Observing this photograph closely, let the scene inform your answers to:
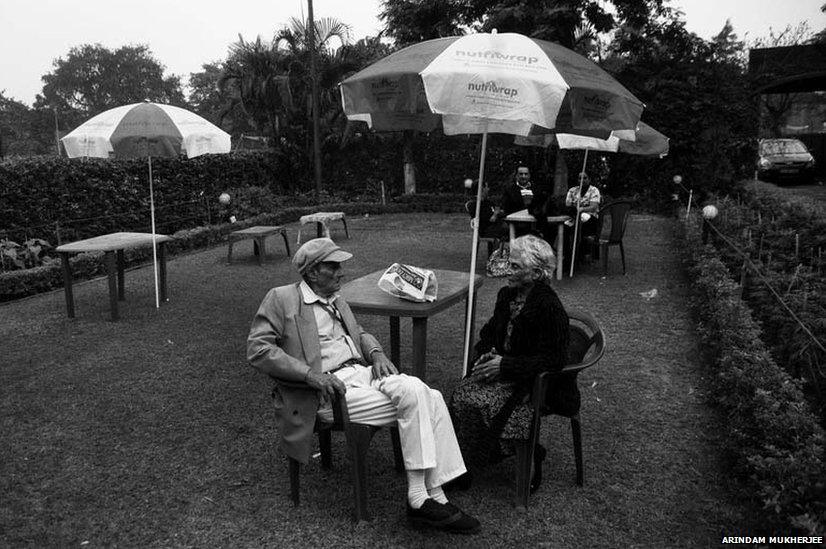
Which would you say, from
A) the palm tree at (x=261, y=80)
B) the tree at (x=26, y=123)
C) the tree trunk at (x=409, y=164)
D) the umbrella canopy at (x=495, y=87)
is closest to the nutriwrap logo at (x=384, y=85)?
the umbrella canopy at (x=495, y=87)

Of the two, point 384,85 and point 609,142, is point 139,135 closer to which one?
point 384,85

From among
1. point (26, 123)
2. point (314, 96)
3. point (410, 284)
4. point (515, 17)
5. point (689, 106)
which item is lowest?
point (410, 284)

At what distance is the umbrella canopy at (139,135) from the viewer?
6.93m

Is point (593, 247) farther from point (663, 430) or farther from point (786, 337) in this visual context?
point (663, 430)

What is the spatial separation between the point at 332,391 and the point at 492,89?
6.74 ft

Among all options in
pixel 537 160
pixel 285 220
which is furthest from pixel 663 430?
pixel 537 160

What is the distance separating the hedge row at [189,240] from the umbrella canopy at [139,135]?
8.12ft

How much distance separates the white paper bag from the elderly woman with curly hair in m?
0.67

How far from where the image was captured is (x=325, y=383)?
3.03 metres

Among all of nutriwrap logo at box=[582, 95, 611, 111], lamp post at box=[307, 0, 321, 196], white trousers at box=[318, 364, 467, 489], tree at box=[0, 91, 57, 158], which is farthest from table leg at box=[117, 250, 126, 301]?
tree at box=[0, 91, 57, 158]

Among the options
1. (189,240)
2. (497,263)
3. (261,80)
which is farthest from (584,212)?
(261,80)

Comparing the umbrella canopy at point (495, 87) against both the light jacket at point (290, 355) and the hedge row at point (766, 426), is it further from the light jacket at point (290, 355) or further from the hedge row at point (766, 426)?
the hedge row at point (766, 426)

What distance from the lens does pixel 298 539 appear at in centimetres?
304

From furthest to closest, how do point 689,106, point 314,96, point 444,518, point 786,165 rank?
1. point 786,165
2. point 314,96
3. point 689,106
4. point 444,518
